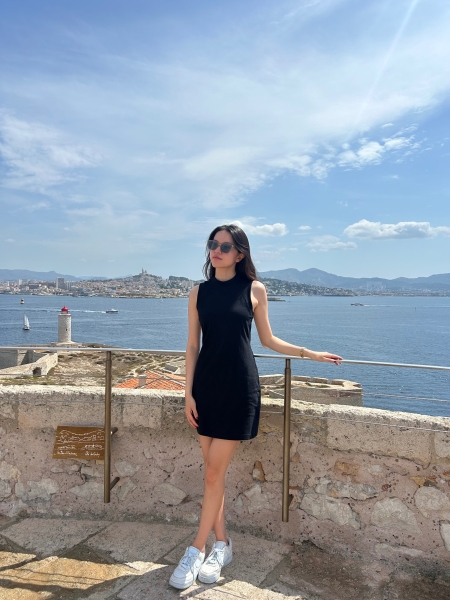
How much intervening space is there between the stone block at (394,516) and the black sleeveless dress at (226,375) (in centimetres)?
81

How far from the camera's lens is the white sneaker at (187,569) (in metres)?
2.11

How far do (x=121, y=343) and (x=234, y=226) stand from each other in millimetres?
49417

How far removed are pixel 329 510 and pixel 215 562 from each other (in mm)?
689


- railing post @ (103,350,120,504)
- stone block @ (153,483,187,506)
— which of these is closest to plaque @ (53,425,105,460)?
railing post @ (103,350,120,504)

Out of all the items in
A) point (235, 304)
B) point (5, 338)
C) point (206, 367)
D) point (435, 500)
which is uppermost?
point (235, 304)

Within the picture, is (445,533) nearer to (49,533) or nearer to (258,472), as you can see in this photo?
(258,472)

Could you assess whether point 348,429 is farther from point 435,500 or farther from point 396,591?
point 396,591

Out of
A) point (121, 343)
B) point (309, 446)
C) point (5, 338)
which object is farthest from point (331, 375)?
point (5, 338)

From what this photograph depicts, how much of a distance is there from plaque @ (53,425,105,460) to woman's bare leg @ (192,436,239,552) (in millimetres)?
783

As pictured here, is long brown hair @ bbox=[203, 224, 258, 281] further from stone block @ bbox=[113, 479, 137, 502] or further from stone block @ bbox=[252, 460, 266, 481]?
stone block @ bbox=[113, 479, 137, 502]

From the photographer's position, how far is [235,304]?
2.30m

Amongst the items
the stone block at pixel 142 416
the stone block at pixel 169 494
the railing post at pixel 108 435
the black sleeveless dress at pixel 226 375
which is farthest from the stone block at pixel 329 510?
the railing post at pixel 108 435

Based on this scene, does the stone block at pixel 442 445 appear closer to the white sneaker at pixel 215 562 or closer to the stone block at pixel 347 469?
the stone block at pixel 347 469

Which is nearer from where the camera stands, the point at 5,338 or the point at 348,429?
the point at 348,429
